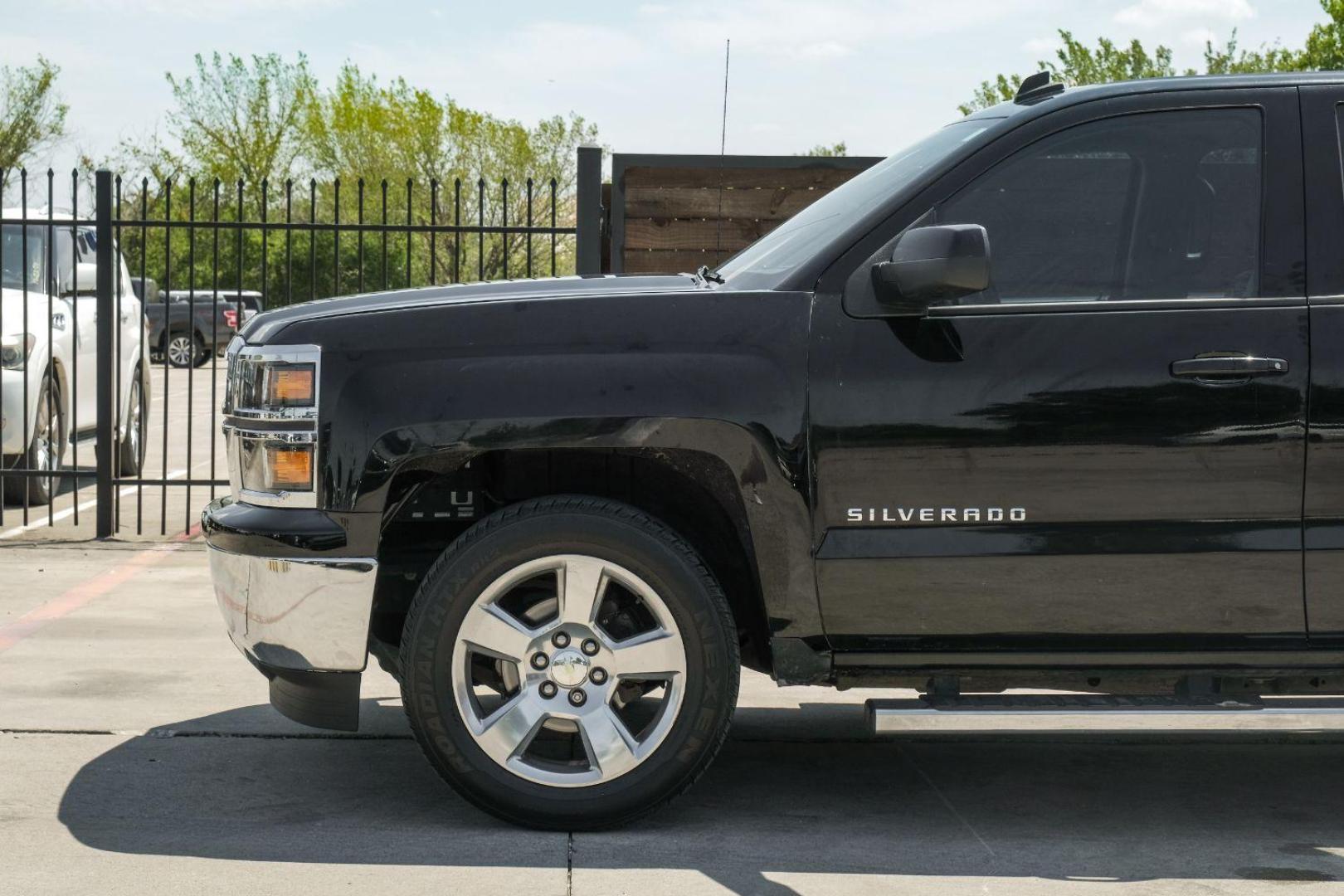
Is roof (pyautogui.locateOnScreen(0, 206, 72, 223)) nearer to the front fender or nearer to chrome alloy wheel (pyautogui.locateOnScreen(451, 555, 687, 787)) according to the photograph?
the front fender

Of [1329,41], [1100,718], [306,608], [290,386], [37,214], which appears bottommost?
[1100,718]

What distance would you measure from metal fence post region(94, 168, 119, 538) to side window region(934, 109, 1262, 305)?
253 inches

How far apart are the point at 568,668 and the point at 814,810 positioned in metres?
0.90

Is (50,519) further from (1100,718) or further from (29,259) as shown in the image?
(1100,718)

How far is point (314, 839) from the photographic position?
13.7ft

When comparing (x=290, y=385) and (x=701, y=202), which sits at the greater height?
(x=701, y=202)

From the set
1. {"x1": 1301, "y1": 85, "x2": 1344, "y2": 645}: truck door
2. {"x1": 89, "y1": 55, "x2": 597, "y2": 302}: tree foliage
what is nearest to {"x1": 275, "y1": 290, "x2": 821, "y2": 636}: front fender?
{"x1": 1301, "y1": 85, "x2": 1344, "y2": 645}: truck door

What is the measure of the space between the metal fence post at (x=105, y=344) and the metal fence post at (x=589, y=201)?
8.90ft

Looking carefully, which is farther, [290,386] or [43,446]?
[43,446]

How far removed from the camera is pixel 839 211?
455cm

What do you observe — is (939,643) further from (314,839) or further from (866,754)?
(314,839)

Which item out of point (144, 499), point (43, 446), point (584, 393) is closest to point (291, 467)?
point (584, 393)

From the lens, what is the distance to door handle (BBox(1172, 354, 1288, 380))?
4.05 meters

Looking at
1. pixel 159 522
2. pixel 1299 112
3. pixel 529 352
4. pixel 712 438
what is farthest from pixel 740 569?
pixel 159 522
